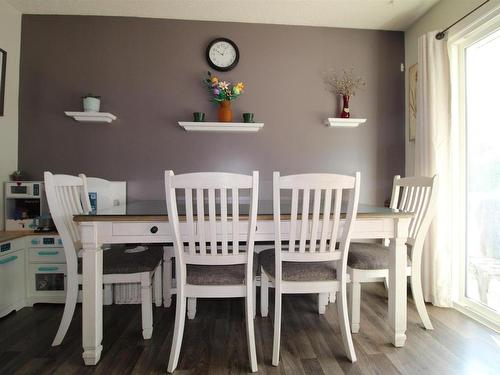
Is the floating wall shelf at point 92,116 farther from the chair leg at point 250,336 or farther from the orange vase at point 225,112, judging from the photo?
the chair leg at point 250,336

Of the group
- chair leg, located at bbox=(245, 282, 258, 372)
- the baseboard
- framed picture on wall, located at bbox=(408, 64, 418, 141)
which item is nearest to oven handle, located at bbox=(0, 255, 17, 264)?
chair leg, located at bbox=(245, 282, 258, 372)

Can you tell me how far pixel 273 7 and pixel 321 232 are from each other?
2064 millimetres

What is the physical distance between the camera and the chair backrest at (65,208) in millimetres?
1484

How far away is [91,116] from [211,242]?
69.6 inches

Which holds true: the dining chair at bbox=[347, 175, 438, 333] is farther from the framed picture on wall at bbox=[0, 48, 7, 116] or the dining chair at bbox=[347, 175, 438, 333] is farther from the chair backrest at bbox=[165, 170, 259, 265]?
the framed picture on wall at bbox=[0, 48, 7, 116]

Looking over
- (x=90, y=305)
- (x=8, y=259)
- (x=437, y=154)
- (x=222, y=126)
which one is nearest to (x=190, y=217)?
(x=90, y=305)

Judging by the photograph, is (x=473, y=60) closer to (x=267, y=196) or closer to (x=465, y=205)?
(x=465, y=205)

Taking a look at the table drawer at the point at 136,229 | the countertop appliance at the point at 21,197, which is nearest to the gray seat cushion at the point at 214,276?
the table drawer at the point at 136,229

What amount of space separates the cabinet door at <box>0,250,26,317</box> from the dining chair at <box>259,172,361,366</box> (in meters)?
1.89

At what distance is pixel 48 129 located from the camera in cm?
248

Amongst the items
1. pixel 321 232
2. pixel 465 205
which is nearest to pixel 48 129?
pixel 321 232

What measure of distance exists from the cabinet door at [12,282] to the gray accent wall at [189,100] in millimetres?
856

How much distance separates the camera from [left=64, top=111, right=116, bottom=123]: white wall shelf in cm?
230

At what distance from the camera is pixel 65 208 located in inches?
63.4
